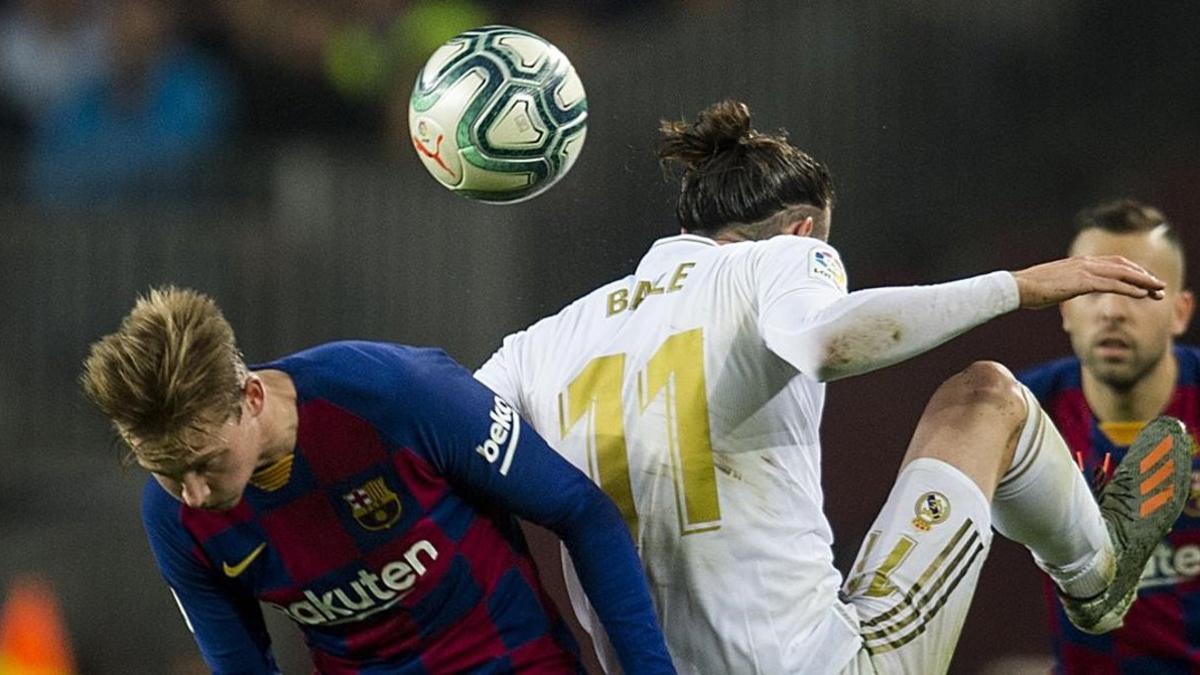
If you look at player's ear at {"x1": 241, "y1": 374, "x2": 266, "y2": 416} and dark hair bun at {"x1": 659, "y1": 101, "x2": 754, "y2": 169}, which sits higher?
dark hair bun at {"x1": 659, "y1": 101, "x2": 754, "y2": 169}

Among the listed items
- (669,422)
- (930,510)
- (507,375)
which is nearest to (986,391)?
(930,510)

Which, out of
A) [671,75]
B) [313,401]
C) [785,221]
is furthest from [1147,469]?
[671,75]

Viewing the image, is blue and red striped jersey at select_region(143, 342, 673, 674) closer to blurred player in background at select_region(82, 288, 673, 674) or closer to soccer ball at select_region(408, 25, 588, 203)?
blurred player in background at select_region(82, 288, 673, 674)

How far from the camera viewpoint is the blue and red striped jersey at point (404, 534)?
2760 millimetres

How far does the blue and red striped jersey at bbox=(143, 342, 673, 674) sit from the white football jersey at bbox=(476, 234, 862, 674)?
0.21 m

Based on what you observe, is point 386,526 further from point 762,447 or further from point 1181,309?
point 1181,309

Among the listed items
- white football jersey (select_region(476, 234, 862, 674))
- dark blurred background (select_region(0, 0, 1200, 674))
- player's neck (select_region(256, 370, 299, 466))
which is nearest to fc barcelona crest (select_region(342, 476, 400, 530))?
player's neck (select_region(256, 370, 299, 466))

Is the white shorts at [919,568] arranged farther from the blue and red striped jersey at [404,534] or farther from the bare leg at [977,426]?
the blue and red striped jersey at [404,534]

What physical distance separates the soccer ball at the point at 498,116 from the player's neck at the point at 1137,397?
4.69ft

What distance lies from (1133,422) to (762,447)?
1.63 metres

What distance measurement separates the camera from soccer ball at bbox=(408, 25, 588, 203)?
11.9 ft

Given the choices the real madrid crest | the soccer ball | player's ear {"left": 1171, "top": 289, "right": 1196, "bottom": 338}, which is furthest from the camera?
player's ear {"left": 1171, "top": 289, "right": 1196, "bottom": 338}

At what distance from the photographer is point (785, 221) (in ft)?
10.8

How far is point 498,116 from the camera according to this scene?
3609mm
